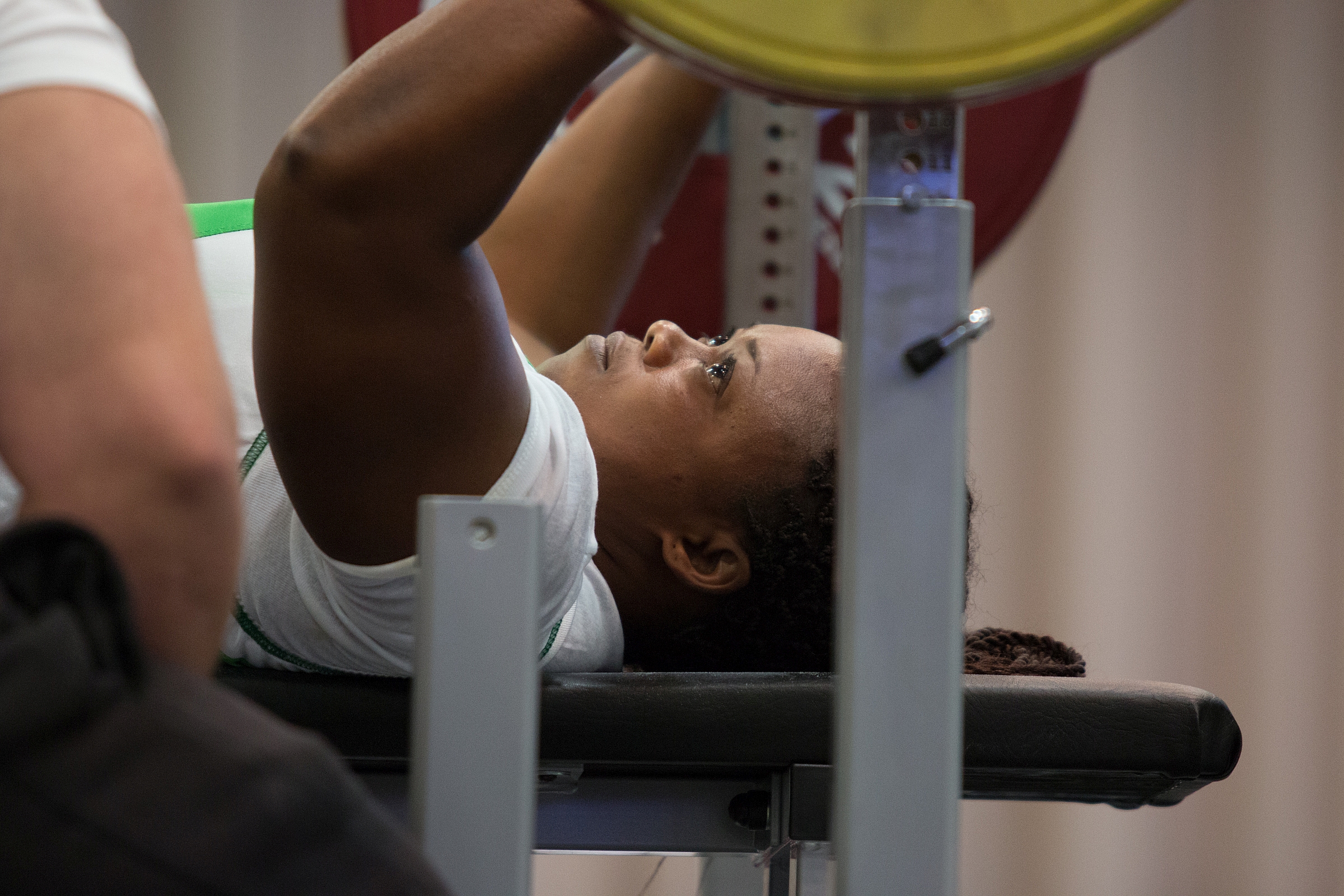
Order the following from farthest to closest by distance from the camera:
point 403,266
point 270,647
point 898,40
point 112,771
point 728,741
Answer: point 270,647
point 728,741
point 403,266
point 898,40
point 112,771

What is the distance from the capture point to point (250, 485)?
0.82 m

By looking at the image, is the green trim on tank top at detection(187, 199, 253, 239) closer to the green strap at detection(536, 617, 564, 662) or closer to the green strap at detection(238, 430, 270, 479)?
the green strap at detection(238, 430, 270, 479)

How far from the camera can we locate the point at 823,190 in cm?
162

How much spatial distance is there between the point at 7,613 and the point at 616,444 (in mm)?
636

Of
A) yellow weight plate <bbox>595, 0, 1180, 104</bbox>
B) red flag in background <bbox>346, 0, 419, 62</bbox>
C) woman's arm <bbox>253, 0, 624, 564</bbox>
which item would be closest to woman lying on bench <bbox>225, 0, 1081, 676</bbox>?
woman's arm <bbox>253, 0, 624, 564</bbox>

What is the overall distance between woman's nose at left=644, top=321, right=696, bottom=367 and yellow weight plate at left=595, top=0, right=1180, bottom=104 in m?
0.53

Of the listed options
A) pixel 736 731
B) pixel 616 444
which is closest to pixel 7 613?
pixel 736 731

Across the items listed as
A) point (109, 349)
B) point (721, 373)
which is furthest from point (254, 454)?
point (109, 349)

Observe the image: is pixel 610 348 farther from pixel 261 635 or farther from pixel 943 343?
pixel 943 343

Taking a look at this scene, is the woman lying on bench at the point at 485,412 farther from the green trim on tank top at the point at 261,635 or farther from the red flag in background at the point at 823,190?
the red flag in background at the point at 823,190

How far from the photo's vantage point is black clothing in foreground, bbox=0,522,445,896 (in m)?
0.33

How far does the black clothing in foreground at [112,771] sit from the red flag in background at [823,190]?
124 centimetres

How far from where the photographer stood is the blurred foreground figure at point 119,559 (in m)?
0.34

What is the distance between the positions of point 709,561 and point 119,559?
652 mm
